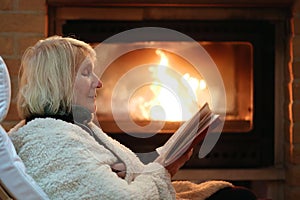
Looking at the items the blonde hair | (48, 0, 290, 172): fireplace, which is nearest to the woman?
the blonde hair

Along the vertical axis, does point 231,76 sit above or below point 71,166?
above

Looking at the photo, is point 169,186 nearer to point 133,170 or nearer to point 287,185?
point 133,170

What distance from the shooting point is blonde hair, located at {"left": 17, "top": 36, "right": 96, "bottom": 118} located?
1.57 metres

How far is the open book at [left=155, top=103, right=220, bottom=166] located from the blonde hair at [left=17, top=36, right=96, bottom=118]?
0.26m

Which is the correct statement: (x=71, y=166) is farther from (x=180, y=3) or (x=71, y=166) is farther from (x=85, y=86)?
(x=180, y=3)

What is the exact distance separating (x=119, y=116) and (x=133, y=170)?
3.68 ft

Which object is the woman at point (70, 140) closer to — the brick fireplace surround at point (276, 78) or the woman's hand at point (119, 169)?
the woman's hand at point (119, 169)

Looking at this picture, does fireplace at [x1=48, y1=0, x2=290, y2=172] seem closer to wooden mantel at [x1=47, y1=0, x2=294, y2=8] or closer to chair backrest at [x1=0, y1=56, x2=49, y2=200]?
wooden mantel at [x1=47, y1=0, x2=294, y2=8]

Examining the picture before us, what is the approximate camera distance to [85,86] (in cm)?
164

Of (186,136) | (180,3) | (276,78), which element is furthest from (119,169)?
(276,78)

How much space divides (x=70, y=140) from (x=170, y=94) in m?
1.31

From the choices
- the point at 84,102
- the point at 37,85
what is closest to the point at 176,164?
the point at 84,102

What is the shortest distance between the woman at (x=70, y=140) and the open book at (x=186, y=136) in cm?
3

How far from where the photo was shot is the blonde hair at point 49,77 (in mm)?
1570
